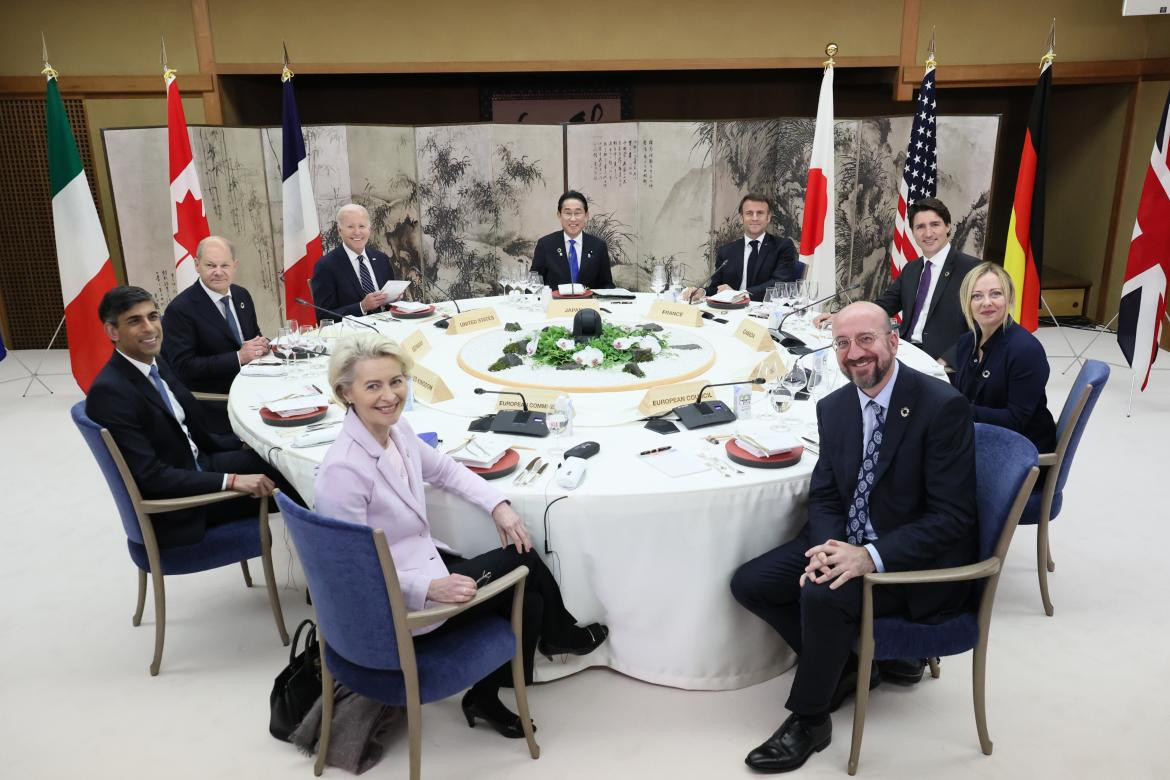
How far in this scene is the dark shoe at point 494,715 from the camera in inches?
115

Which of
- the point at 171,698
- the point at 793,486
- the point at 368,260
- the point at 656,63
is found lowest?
the point at 171,698

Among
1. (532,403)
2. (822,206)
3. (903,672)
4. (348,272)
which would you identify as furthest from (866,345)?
(822,206)

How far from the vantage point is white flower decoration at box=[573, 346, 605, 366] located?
164 inches

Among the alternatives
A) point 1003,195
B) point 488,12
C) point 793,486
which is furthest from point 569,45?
point 793,486

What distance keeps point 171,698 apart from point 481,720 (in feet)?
3.94

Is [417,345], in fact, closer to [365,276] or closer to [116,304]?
[365,276]

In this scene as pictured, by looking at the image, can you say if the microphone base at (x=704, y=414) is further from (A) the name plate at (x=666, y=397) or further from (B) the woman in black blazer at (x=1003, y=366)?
(B) the woman in black blazer at (x=1003, y=366)

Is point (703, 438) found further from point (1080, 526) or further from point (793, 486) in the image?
point (1080, 526)

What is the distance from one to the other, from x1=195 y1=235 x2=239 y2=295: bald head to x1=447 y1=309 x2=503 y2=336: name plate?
123 cm

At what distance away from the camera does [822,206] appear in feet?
22.7

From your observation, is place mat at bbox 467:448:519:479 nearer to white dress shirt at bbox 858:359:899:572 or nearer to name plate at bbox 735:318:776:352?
white dress shirt at bbox 858:359:899:572

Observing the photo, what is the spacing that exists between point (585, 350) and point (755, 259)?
2242 millimetres

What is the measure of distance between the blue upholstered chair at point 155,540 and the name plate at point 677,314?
268cm

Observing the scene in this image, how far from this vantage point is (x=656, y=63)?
7.64m
